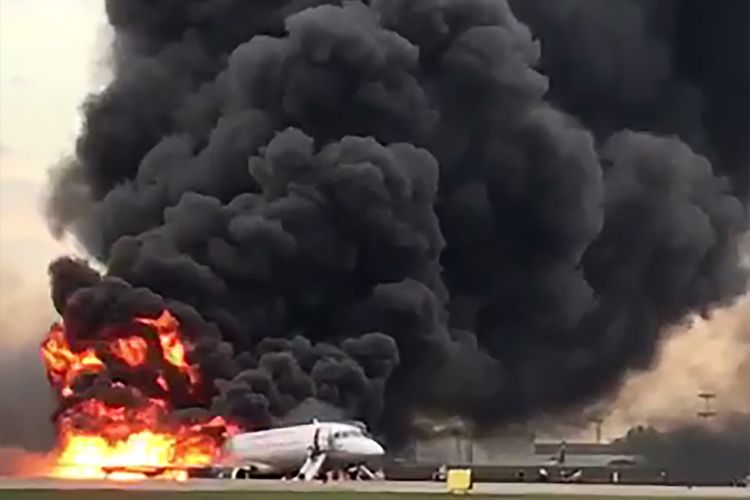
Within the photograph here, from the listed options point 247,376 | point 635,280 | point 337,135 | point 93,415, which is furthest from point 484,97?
point 93,415

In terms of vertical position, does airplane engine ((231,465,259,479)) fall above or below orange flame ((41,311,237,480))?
below

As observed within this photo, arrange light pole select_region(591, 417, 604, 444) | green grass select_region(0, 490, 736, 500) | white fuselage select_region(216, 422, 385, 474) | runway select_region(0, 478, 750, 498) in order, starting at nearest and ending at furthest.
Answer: green grass select_region(0, 490, 736, 500) → runway select_region(0, 478, 750, 498) → white fuselage select_region(216, 422, 385, 474) → light pole select_region(591, 417, 604, 444)

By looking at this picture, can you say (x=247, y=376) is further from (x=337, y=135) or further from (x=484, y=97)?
(x=484, y=97)

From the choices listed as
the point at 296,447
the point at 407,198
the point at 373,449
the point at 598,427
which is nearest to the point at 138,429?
the point at 296,447

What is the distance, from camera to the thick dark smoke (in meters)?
80.1

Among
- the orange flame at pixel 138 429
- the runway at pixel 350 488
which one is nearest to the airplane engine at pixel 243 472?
the orange flame at pixel 138 429

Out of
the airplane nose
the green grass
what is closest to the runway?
the green grass

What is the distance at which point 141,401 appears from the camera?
7819 centimetres

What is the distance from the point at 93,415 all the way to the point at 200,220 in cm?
1095

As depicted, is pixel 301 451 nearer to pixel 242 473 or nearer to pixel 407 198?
pixel 242 473

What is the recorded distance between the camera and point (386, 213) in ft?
265

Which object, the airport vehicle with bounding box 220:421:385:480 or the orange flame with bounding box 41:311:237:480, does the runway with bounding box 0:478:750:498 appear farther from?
the orange flame with bounding box 41:311:237:480

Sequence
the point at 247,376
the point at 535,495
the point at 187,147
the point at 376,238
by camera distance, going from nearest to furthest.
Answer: the point at 535,495, the point at 247,376, the point at 376,238, the point at 187,147

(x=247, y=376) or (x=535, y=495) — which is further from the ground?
(x=247, y=376)
